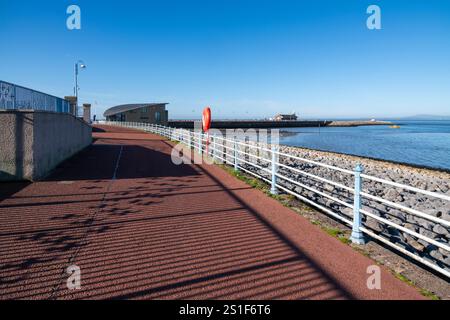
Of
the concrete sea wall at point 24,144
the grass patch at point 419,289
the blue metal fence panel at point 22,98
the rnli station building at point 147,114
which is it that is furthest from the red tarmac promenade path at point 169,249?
the rnli station building at point 147,114

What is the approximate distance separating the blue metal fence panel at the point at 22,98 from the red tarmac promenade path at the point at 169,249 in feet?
7.80

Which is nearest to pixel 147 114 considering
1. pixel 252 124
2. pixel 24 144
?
pixel 252 124

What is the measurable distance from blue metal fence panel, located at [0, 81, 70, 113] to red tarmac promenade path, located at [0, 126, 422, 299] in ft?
7.80

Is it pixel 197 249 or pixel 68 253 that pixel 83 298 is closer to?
pixel 68 253

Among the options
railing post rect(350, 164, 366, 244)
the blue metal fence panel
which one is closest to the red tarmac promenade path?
railing post rect(350, 164, 366, 244)

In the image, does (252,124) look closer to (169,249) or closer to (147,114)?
(147,114)

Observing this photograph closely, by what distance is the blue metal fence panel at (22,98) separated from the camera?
351 inches

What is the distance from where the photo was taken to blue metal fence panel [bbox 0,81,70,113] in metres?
8.91

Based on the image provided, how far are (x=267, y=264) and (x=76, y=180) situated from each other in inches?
278

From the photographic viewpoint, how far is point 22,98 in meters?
9.84

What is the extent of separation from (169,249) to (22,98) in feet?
25.4

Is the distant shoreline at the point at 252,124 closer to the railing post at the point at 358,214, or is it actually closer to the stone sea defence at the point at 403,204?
the stone sea defence at the point at 403,204

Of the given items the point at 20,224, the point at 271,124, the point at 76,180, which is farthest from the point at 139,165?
the point at 271,124
